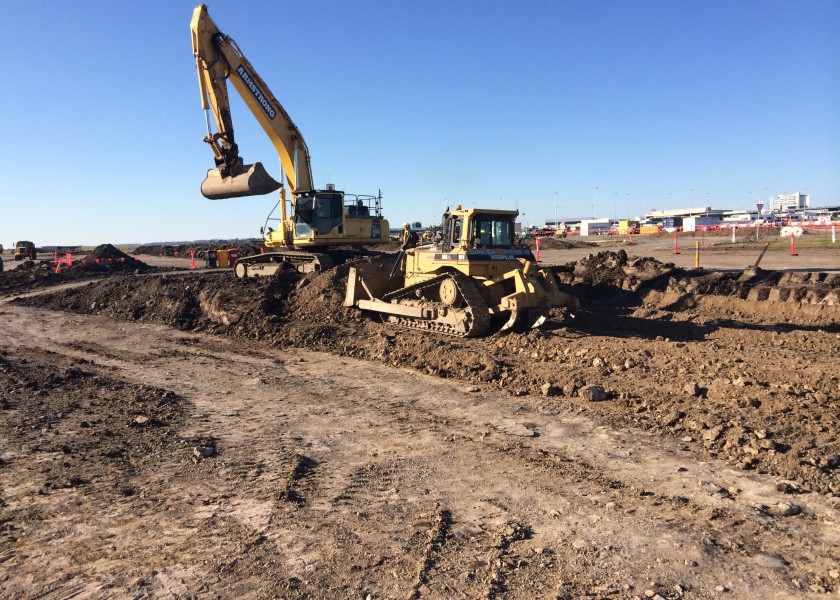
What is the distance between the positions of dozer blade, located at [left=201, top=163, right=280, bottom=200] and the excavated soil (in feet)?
19.4

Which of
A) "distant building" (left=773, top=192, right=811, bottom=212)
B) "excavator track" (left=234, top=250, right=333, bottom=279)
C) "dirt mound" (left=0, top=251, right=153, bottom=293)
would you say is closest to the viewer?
"excavator track" (left=234, top=250, right=333, bottom=279)

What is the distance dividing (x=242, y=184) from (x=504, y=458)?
521 inches

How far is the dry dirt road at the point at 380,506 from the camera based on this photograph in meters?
3.70

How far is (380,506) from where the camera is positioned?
473 centimetres

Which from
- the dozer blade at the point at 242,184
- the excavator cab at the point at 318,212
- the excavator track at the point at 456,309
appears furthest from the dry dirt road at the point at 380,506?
the excavator cab at the point at 318,212

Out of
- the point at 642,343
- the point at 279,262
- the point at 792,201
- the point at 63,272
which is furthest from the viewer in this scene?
the point at 792,201

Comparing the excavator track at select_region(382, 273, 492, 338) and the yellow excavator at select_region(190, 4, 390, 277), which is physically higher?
the yellow excavator at select_region(190, 4, 390, 277)

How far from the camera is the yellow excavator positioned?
680 inches

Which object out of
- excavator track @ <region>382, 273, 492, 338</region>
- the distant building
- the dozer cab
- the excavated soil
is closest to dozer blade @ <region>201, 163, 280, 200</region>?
the excavated soil

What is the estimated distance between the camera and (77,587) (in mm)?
3676

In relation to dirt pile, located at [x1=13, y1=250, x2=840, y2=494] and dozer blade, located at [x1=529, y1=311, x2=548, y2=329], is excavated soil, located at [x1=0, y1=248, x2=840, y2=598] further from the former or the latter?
dozer blade, located at [x1=529, y1=311, x2=548, y2=329]

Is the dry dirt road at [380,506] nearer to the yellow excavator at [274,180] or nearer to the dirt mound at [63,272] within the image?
the yellow excavator at [274,180]

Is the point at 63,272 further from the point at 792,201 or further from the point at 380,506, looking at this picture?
the point at 792,201

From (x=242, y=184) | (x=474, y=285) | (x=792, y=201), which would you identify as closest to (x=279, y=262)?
(x=242, y=184)
